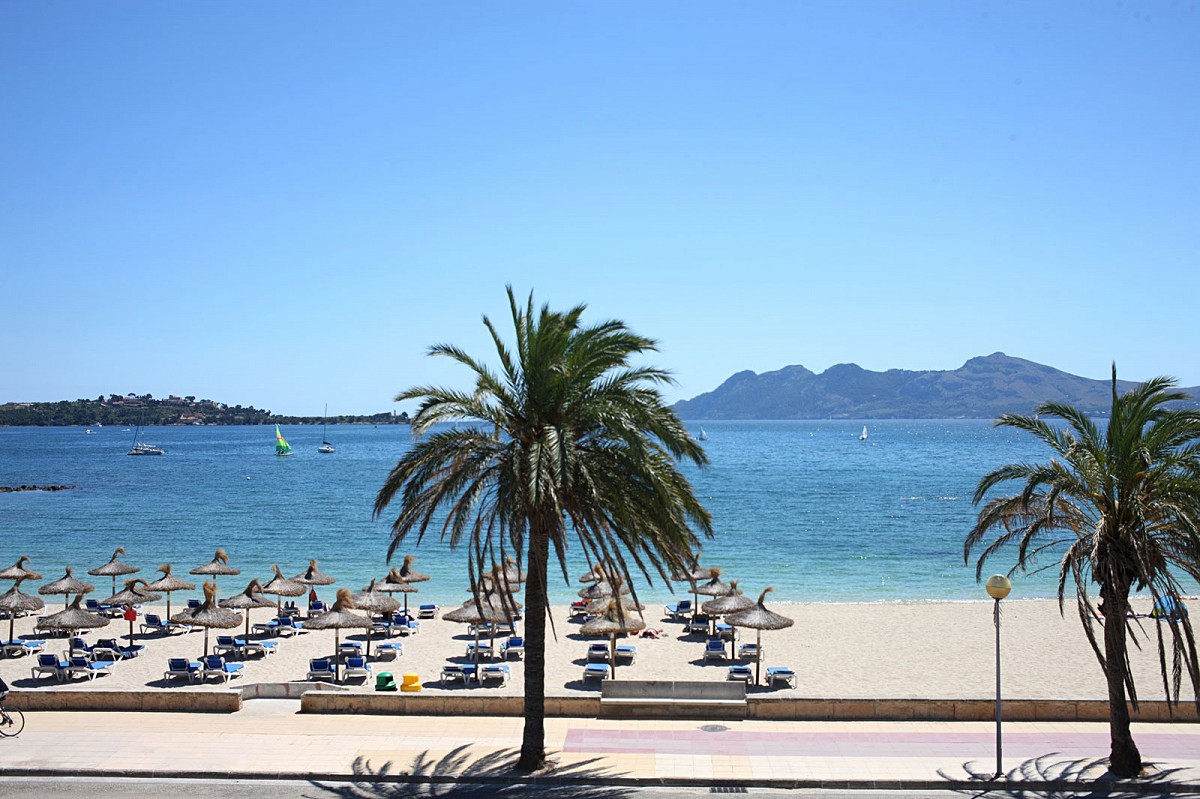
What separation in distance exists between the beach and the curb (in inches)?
262

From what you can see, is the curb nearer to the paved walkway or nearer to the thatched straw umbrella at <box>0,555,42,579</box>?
the paved walkway

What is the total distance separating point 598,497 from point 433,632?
17.8 meters

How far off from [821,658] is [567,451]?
16.0 metres

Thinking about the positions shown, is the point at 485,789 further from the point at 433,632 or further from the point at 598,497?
the point at 433,632

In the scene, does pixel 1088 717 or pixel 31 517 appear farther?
pixel 31 517

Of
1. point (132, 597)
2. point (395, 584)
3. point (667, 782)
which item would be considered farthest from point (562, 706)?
point (132, 597)

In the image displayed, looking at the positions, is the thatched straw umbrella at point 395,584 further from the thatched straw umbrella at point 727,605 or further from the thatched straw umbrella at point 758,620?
the thatched straw umbrella at point 758,620

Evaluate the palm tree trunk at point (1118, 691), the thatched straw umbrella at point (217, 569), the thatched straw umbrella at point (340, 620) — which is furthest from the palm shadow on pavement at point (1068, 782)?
the thatched straw umbrella at point (217, 569)

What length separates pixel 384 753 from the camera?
1453 centimetres

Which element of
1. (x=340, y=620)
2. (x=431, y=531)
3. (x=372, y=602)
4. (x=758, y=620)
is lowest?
(x=431, y=531)

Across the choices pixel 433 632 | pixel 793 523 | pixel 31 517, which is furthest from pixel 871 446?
pixel 433 632

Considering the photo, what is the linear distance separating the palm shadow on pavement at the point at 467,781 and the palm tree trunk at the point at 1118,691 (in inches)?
275

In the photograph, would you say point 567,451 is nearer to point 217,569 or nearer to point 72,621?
point 72,621

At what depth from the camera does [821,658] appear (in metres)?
26.5
